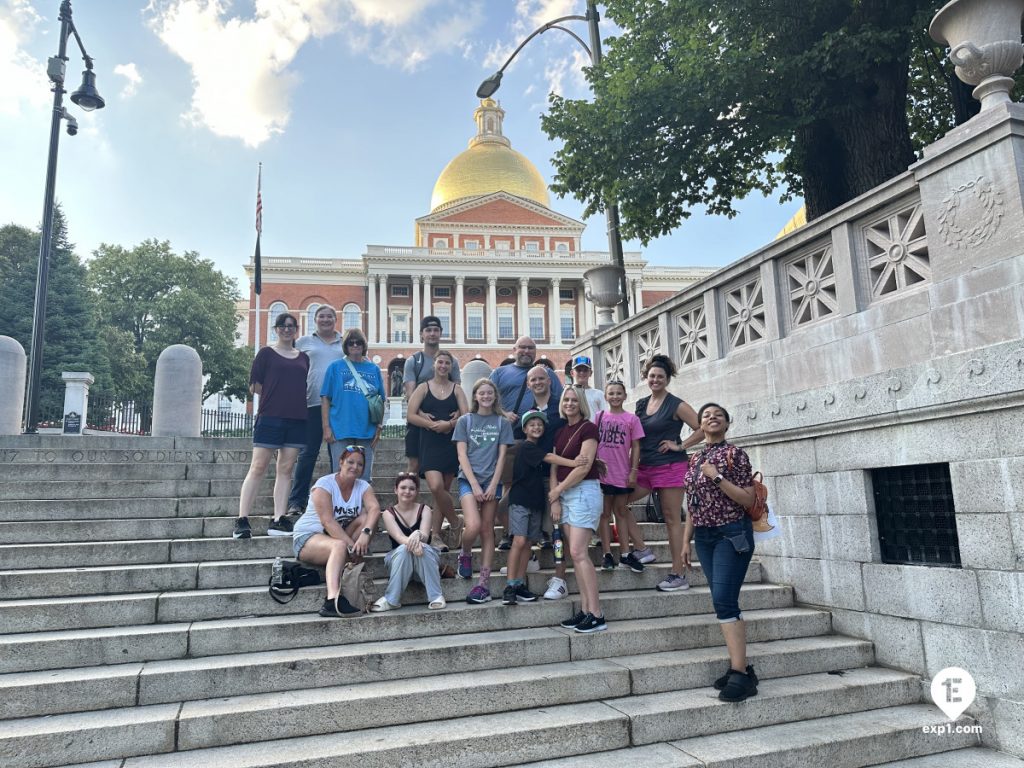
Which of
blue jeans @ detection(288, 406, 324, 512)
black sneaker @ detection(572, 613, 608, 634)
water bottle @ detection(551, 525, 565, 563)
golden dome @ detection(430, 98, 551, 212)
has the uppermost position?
golden dome @ detection(430, 98, 551, 212)

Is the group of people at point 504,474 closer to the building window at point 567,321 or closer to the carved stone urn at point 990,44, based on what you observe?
the carved stone urn at point 990,44

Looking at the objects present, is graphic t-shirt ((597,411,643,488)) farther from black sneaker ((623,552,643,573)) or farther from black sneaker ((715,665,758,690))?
black sneaker ((715,665,758,690))

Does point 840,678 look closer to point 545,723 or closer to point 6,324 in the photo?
point 545,723

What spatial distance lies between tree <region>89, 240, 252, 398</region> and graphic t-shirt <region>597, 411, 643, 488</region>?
42.4 meters

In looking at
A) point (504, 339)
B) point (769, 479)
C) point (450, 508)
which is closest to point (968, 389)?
point (769, 479)

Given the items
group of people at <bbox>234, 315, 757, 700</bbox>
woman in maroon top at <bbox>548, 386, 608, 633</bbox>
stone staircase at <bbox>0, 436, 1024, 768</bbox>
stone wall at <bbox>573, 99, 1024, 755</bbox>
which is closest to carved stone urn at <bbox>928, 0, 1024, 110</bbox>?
stone wall at <bbox>573, 99, 1024, 755</bbox>

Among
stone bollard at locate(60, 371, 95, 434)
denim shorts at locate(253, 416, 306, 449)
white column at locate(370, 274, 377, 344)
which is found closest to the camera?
denim shorts at locate(253, 416, 306, 449)

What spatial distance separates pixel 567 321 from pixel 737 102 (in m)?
55.7

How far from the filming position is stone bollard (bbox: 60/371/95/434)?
1447cm

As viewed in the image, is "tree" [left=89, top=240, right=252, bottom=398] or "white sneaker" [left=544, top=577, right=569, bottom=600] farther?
"tree" [left=89, top=240, right=252, bottom=398]

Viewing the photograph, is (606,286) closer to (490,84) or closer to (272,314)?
(490,84)

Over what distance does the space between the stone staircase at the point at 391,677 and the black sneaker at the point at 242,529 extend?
0.15 meters

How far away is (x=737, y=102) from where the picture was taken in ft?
37.3

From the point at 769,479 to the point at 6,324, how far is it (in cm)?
3874
